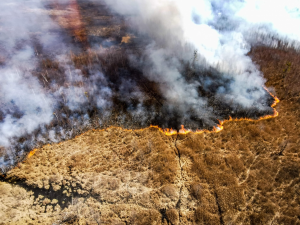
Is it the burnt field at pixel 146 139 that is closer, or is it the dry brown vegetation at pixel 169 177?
the dry brown vegetation at pixel 169 177

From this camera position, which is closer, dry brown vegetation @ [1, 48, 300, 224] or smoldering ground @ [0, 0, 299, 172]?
dry brown vegetation @ [1, 48, 300, 224]

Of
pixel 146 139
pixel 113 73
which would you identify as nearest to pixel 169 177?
pixel 146 139

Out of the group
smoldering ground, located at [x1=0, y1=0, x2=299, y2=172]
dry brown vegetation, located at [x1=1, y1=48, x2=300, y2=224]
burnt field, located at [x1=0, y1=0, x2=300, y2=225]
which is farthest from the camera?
smoldering ground, located at [x1=0, y1=0, x2=299, y2=172]

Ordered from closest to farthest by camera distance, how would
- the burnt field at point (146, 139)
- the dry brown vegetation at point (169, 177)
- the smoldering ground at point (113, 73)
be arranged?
the dry brown vegetation at point (169, 177) → the burnt field at point (146, 139) → the smoldering ground at point (113, 73)

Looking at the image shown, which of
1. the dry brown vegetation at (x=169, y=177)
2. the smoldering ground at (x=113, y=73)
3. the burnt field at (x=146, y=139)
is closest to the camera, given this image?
the dry brown vegetation at (x=169, y=177)

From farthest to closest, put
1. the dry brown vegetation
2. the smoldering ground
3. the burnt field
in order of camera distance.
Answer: the smoldering ground
the burnt field
the dry brown vegetation

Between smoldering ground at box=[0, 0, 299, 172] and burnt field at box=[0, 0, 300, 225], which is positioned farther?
smoldering ground at box=[0, 0, 299, 172]

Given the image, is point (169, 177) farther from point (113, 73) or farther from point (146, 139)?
point (113, 73)

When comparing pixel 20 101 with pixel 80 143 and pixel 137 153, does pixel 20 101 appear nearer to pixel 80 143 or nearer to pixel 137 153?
pixel 80 143

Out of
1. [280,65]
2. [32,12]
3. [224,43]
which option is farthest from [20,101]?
[280,65]
